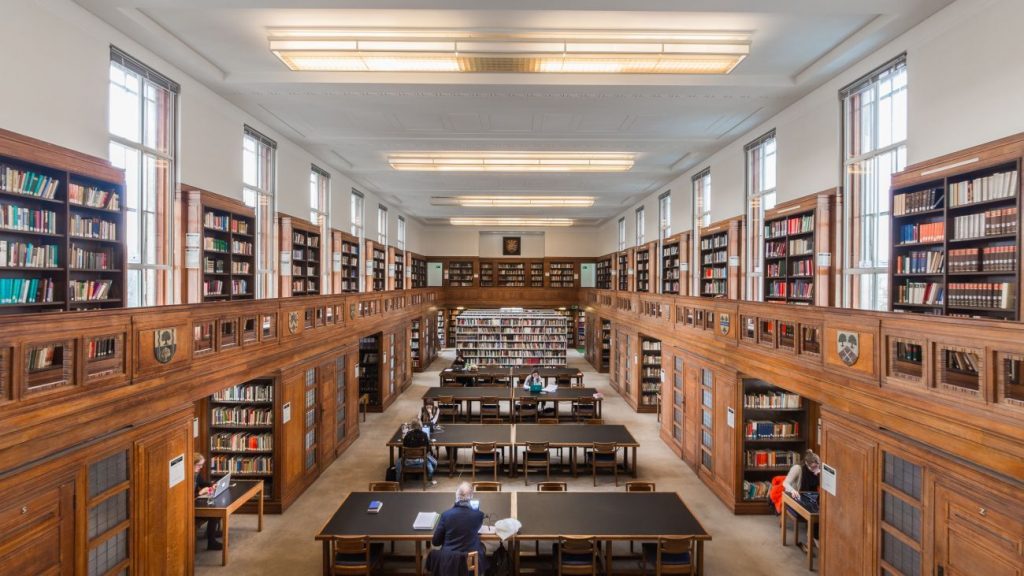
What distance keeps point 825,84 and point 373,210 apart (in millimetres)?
12607

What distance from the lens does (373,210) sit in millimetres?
15977

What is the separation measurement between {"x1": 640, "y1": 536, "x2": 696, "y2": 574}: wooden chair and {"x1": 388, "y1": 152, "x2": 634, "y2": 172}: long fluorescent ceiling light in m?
7.65

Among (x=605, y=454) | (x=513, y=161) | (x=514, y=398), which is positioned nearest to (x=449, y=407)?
(x=514, y=398)

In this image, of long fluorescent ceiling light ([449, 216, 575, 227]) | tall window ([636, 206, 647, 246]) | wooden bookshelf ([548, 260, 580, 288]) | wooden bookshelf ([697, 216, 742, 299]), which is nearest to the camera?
wooden bookshelf ([697, 216, 742, 299])

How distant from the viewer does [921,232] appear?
208 inches

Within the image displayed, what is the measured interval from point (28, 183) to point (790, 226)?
9.38 m

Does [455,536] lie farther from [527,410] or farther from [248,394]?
[527,410]

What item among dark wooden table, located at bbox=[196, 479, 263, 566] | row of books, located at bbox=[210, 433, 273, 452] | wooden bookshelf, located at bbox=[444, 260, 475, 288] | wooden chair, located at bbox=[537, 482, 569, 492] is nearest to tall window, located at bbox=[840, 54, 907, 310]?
wooden chair, located at bbox=[537, 482, 569, 492]

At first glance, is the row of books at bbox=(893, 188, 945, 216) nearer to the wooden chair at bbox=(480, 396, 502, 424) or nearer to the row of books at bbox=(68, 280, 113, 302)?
the wooden chair at bbox=(480, 396, 502, 424)

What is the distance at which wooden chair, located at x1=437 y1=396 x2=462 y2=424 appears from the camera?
37.9 ft

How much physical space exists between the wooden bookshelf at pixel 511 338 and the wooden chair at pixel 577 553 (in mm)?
12428

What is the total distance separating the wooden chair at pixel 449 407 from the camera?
37.9 feet

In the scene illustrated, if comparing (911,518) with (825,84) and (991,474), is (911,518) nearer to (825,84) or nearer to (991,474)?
(991,474)

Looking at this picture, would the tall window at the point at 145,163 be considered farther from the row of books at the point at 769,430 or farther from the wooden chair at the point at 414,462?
the row of books at the point at 769,430
